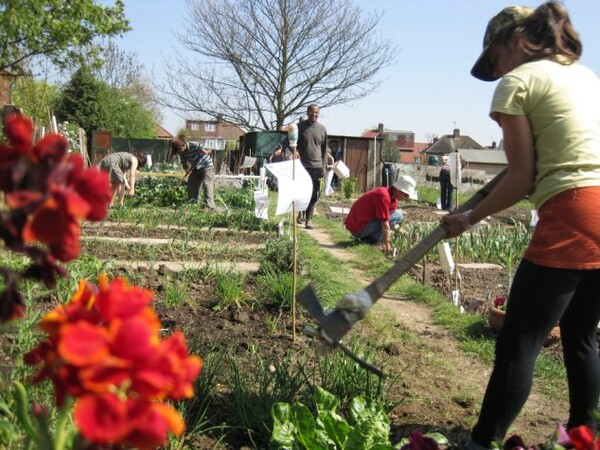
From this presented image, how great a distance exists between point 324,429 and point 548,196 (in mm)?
1090

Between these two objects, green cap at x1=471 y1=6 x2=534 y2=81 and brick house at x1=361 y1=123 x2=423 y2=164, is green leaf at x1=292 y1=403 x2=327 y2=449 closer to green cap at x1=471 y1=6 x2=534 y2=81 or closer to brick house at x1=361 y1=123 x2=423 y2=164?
green cap at x1=471 y1=6 x2=534 y2=81

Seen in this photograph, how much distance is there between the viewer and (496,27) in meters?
2.21

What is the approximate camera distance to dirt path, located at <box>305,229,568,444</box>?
2.70 meters

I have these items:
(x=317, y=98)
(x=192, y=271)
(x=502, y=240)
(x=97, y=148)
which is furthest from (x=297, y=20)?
(x=192, y=271)

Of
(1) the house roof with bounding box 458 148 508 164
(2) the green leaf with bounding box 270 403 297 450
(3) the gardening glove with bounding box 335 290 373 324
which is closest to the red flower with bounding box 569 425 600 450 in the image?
(3) the gardening glove with bounding box 335 290 373 324

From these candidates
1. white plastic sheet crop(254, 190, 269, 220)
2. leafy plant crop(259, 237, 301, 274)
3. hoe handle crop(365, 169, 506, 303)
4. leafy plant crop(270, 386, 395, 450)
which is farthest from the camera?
white plastic sheet crop(254, 190, 269, 220)

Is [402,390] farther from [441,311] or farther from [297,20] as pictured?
[297,20]

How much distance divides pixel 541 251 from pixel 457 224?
33 centimetres

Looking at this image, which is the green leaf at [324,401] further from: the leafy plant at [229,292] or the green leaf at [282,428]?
the leafy plant at [229,292]

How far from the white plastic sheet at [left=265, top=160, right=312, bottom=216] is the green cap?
5.27ft

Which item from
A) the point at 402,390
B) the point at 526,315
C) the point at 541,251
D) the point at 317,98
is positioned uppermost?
the point at 317,98

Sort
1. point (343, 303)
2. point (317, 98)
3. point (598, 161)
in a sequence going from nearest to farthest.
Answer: point (343, 303) < point (598, 161) < point (317, 98)

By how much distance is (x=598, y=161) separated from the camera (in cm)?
202

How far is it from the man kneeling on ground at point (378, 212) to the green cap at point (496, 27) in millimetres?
5151
